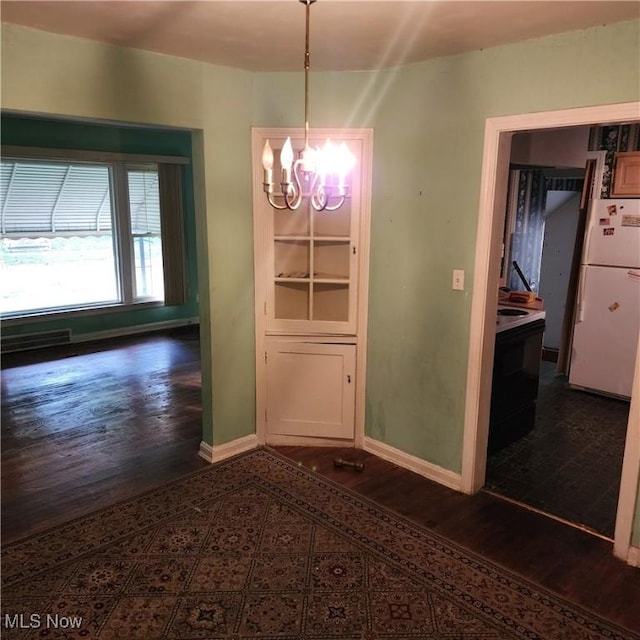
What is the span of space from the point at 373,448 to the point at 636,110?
251 cm

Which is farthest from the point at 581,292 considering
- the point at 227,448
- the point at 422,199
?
the point at 227,448

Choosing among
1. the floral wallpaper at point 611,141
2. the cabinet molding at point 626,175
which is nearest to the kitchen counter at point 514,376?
the cabinet molding at point 626,175

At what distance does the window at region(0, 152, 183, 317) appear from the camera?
20.4ft

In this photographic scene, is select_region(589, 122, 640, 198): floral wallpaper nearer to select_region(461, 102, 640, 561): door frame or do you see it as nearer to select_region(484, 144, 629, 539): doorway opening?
select_region(484, 144, 629, 539): doorway opening

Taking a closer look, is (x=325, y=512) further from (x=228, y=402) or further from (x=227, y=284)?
(x=227, y=284)

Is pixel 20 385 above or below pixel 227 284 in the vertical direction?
below

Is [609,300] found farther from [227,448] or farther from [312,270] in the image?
[227,448]

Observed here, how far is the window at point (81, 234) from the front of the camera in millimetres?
6211

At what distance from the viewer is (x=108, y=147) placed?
6.56 metres

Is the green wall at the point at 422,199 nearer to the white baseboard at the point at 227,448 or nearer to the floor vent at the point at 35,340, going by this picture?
the white baseboard at the point at 227,448

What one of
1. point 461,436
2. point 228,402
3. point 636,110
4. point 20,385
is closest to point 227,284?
point 228,402

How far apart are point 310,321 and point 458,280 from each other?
1.08 m

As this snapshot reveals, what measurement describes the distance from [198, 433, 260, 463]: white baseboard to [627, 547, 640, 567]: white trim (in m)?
2.34

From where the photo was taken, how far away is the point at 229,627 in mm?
2213
